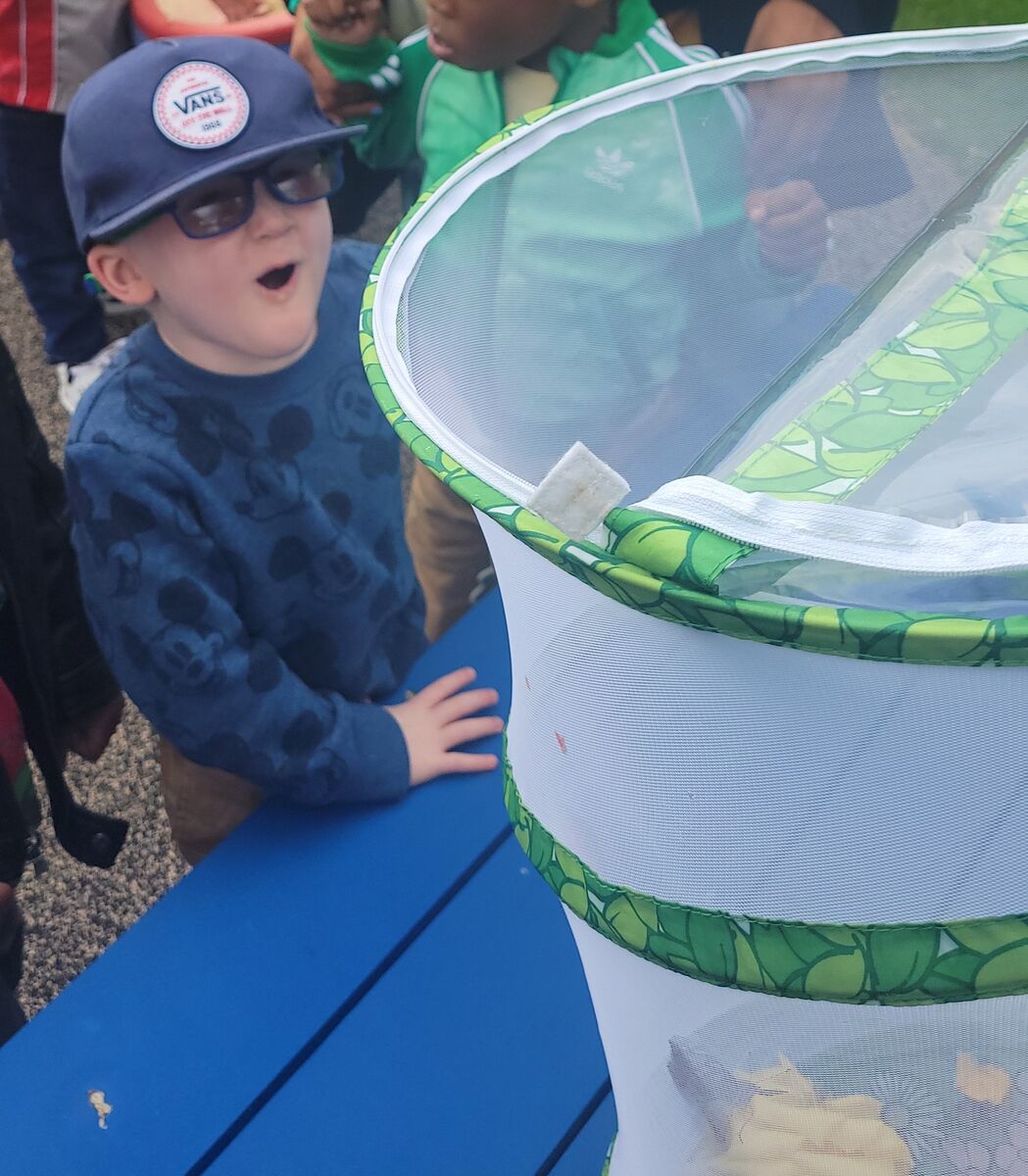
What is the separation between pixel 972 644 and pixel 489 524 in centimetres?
19

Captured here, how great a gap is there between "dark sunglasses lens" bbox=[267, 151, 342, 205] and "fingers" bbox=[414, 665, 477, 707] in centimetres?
45

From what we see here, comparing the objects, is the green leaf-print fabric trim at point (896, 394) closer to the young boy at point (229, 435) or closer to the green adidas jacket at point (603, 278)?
the green adidas jacket at point (603, 278)

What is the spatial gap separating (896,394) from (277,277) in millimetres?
725

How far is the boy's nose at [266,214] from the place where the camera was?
96 centimetres

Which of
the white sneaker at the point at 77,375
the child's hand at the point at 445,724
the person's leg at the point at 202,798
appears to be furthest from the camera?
the white sneaker at the point at 77,375

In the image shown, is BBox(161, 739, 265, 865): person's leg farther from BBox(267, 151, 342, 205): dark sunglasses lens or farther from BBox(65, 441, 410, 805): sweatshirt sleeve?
BBox(267, 151, 342, 205): dark sunglasses lens

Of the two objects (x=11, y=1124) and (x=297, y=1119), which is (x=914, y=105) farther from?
(x=11, y=1124)

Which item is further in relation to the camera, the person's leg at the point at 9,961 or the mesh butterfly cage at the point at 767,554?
the person's leg at the point at 9,961

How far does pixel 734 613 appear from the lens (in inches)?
12.3

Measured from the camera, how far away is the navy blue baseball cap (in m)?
0.92

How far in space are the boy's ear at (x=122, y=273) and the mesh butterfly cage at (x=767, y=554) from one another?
1.79 feet

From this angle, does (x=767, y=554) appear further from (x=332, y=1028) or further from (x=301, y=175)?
(x=301, y=175)

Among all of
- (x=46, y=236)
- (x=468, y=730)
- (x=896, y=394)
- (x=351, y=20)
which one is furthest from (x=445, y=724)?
(x=46, y=236)

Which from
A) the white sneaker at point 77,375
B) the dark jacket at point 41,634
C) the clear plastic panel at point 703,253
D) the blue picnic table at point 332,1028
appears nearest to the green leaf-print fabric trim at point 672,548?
the clear plastic panel at point 703,253
